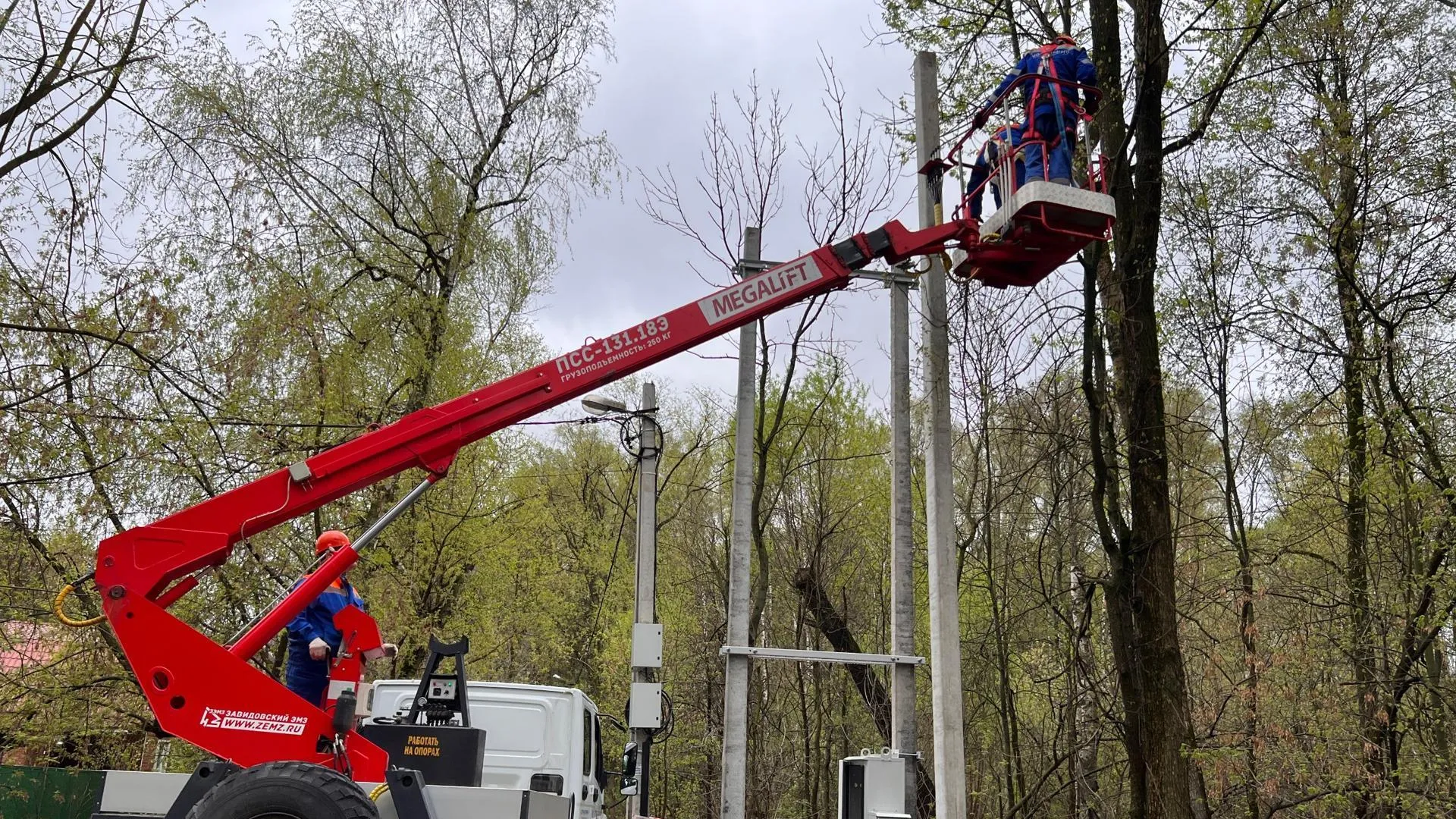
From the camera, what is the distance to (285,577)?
15.7 meters

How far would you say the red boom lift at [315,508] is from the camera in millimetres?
6188

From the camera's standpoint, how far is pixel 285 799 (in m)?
5.35

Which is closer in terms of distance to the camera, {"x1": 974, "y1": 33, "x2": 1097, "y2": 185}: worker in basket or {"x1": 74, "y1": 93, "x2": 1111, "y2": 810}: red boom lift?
{"x1": 74, "y1": 93, "x2": 1111, "y2": 810}: red boom lift

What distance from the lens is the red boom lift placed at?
6.19 m

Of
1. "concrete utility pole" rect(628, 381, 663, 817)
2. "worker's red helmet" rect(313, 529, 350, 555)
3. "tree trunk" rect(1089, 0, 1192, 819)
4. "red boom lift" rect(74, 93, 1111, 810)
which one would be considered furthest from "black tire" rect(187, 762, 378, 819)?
"tree trunk" rect(1089, 0, 1192, 819)

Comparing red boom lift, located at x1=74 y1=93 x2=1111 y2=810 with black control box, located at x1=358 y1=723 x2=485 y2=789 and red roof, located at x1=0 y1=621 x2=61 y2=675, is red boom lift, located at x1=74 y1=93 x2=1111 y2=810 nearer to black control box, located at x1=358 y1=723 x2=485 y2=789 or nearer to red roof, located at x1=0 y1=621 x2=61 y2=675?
black control box, located at x1=358 y1=723 x2=485 y2=789

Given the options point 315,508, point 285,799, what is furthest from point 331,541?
point 285,799

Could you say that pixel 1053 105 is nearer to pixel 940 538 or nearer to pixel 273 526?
pixel 940 538

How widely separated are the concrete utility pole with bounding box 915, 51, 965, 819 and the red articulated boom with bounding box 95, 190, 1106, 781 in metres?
1.95

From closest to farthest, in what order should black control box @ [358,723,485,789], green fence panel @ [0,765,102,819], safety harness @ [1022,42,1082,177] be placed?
black control box @ [358,723,485,789], safety harness @ [1022,42,1082,177], green fence panel @ [0,765,102,819]

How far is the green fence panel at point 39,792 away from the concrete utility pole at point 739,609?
312 inches

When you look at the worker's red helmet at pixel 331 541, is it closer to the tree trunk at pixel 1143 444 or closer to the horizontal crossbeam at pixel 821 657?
the horizontal crossbeam at pixel 821 657

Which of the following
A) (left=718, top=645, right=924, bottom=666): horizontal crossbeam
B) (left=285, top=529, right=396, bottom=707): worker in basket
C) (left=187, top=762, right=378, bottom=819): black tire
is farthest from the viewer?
(left=718, top=645, right=924, bottom=666): horizontal crossbeam

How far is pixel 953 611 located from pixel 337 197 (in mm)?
14948
